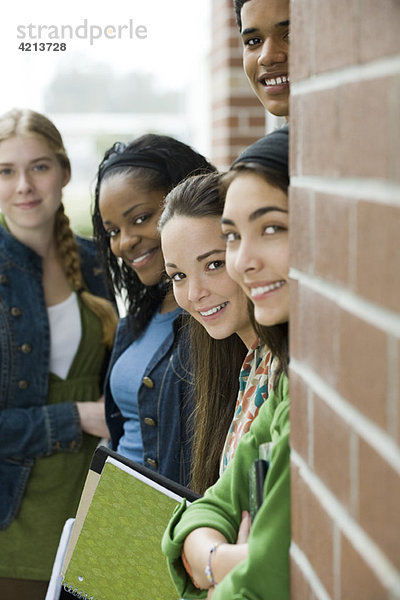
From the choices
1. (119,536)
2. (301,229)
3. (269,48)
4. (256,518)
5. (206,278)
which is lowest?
(119,536)

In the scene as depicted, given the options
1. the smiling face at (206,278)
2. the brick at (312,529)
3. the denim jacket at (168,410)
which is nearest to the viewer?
the brick at (312,529)

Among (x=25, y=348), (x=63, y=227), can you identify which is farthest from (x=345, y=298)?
(x=63, y=227)

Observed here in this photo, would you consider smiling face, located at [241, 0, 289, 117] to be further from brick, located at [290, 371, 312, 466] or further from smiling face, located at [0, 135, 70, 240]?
smiling face, located at [0, 135, 70, 240]

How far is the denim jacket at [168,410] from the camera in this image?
2.07 m

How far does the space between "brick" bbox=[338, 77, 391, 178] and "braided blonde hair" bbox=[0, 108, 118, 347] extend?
6.77 ft

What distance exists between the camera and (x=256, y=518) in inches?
40.7

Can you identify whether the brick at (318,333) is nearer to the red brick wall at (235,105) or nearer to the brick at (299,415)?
the brick at (299,415)

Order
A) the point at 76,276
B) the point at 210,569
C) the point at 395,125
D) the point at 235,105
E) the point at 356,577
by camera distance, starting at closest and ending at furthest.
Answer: the point at 395,125 < the point at 356,577 < the point at 210,569 < the point at 76,276 < the point at 235,105

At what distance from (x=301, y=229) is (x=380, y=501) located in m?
0.33

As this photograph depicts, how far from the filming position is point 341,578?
792 millimetres

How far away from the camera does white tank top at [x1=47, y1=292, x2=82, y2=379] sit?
2738 mm

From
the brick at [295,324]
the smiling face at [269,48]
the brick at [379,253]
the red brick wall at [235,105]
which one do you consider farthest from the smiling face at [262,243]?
the red brick wall at [235,105]

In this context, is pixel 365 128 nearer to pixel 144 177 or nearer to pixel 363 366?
pixel 363 366

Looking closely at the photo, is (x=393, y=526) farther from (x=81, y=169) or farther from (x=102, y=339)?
(x=81, y=169)
